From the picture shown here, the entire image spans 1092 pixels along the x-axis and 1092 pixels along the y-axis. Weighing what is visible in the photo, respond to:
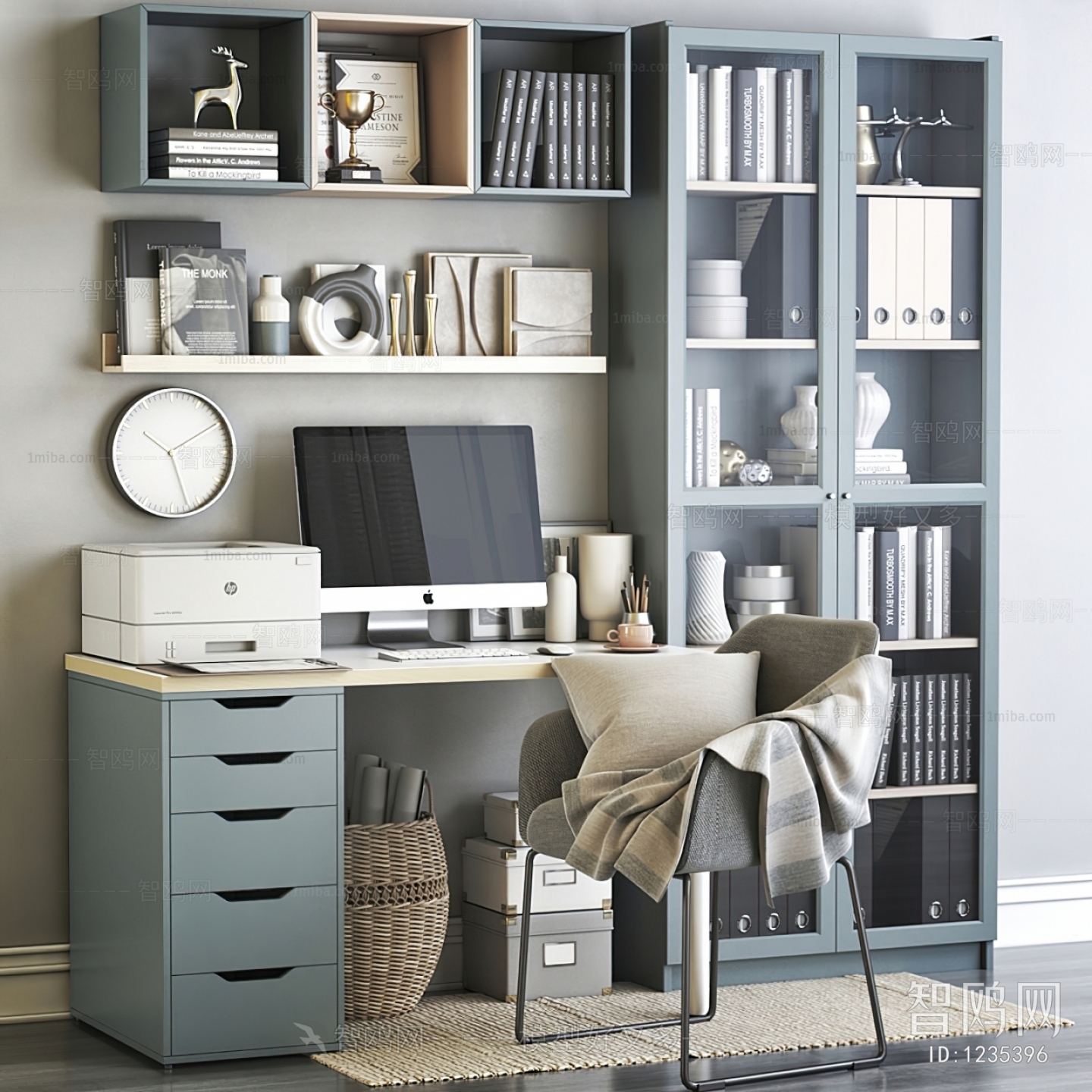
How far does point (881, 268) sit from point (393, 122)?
3.92 feet

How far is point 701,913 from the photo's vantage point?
3961 mm

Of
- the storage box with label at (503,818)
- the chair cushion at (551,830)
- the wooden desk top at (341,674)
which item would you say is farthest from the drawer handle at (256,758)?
the storage box with label at (503,818)

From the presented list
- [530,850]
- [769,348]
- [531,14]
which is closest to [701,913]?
[530,850]

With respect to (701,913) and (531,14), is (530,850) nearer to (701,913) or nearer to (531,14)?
(701,913)

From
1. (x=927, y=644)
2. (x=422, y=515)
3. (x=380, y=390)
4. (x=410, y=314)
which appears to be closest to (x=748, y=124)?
(x=410, y=314)

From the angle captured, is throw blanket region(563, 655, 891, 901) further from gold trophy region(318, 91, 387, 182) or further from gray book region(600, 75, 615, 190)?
gold trophy region(318, 91, 387, 182)

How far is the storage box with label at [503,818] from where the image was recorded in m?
4.18

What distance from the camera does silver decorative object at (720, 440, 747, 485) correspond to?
167 inches

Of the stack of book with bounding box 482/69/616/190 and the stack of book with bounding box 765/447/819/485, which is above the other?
the stack of book with bounding box 482/69/616/190

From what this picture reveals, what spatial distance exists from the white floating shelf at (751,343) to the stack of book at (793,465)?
0.24 m

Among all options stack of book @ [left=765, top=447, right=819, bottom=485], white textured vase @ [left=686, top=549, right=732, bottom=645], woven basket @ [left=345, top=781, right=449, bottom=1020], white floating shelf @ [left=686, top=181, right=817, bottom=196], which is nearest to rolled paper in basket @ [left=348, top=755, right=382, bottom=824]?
woven basket @ [left=345, top=781, right=449, bottom=1020]

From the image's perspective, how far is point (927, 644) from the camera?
443 centimetres

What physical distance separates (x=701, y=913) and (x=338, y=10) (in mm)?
2190

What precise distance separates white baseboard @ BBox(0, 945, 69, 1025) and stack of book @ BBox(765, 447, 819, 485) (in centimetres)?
195
